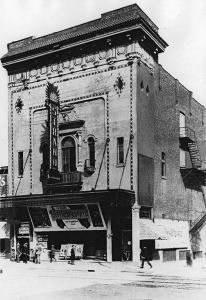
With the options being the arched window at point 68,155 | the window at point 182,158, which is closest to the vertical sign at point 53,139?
the arched window at point 68,155

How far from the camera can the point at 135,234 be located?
2792cm

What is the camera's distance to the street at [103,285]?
14.8 m

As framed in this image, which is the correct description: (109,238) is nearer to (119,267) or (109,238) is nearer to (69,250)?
(119,267)

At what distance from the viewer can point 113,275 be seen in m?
21.5

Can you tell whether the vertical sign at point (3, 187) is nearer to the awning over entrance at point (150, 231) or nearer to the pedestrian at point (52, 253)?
the pedestrian at point (52, 253)

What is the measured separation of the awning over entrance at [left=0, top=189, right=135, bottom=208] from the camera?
27.2 metres

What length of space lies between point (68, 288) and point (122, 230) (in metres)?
12.6

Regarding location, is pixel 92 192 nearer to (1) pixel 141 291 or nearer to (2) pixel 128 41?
(2) pixel 128 41

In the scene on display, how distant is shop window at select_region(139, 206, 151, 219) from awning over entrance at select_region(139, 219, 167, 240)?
0.31m

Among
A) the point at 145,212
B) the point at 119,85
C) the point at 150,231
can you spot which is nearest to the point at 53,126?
the point at 119,85

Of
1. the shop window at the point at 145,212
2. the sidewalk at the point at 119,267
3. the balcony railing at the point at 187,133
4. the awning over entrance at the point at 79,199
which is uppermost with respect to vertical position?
the balcony railing at the point at 187,133

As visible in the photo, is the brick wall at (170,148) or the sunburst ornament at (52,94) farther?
the brick wall at (170,148)

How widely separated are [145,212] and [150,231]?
1614 millimetres

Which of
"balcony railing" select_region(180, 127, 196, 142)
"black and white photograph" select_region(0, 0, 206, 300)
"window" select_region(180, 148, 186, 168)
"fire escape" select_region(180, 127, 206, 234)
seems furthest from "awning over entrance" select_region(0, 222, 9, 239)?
"balcony railing" select_region(180, 127, 196, 142)
